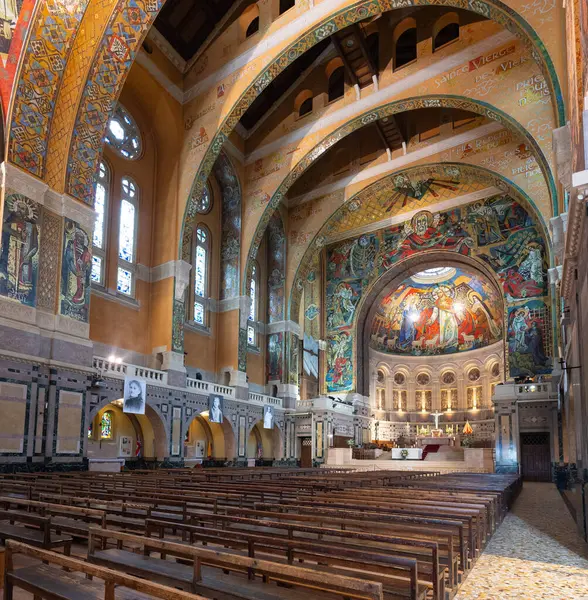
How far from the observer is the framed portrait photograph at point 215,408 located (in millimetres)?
21641

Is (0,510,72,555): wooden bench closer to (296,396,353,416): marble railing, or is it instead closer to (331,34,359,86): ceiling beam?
(331,34,359,86): ceiling beam

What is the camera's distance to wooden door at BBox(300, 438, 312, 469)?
27.6 m

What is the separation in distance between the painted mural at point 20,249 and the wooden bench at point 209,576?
11318 mm

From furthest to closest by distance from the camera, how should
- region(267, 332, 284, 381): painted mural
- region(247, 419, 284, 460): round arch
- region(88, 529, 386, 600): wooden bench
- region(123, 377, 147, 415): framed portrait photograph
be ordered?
region(267, 332, 284, 381): painted mural
region(247, 419, 284, 460): round arch
region(123, 377, 147, 415): framed portrait photograph
region(88, 529, 386, 600): wooden bench

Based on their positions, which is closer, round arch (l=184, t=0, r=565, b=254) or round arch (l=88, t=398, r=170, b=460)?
round arch (l=184, t=0, r=565, b=254)

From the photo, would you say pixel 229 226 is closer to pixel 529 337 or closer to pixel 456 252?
pixel 456 252

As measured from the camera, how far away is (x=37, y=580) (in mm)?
3086

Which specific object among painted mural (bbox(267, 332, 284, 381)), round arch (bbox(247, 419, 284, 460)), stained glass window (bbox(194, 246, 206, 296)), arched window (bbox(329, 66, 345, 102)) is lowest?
round arch (bbox(247, 419, 284, 460))

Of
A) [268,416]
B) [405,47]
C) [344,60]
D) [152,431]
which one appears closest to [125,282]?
[152,431]

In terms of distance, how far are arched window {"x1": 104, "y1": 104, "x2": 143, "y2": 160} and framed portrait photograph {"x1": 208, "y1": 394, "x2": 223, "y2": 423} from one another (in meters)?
9.91

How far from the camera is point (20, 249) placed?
13.9m

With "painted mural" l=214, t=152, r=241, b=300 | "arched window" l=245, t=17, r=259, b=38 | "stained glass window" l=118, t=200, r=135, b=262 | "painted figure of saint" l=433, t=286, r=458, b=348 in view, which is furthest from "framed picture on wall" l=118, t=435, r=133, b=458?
"painted figure of saint" l=433, t=286, r=458, b=348

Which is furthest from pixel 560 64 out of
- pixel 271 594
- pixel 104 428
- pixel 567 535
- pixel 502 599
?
pixel 104 428

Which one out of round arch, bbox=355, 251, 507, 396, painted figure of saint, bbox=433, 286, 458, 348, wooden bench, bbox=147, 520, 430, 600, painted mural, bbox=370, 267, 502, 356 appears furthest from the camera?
painted figure of saint, bbox=433, 286, 458, 348
